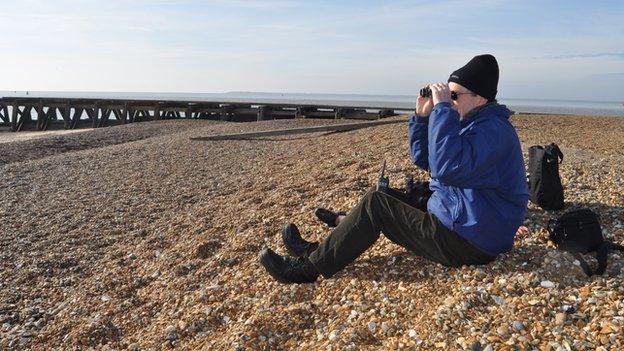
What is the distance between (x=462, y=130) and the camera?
13.0 feet

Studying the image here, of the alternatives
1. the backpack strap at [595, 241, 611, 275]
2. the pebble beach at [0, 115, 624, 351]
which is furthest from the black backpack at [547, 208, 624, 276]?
the pebble beach at [0, 115, 624, 351]

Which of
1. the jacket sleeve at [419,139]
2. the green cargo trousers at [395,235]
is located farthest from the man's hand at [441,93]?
the green cargo trousers at [395,235]

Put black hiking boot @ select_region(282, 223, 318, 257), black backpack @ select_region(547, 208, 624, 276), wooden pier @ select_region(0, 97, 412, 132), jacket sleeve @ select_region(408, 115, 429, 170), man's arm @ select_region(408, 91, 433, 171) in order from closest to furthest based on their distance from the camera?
black backpack @ select_region(547, 208, 624, 276)
man's arm @ select_region(408, 91, 433, 171)
jacket sleeve @ select_region(408, 115, 429, 170)
black hiking boot @ select_region(282, 223, 318, 257)
wooden pier @ select_region(0, 97, 412, 132)

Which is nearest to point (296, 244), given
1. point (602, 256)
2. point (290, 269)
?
point (290, 269)

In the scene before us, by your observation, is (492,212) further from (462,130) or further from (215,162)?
(215,162)

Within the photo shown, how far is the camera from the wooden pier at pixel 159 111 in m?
26.6

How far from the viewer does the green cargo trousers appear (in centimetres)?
412

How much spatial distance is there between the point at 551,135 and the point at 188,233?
9509mm

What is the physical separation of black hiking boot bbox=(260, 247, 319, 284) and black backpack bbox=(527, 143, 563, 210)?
2.64 metres

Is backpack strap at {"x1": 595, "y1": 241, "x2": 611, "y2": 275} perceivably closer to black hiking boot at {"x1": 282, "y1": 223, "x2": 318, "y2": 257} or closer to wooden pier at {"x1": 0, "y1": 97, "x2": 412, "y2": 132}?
black hiking boot at {"x1": 282, "y1": 223, "x2": 318, "y2": 257}

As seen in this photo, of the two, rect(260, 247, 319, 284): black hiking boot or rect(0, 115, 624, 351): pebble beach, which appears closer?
rect(0, 115, 624, 351): pebble beach

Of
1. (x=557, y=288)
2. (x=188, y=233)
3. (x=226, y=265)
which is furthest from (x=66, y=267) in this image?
(x=557, y=288)

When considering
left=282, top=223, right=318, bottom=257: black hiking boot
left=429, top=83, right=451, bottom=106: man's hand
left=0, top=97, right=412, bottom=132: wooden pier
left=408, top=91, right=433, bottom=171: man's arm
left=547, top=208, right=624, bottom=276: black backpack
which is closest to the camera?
left=429, top=83, right=451, bottom=106: man's hand

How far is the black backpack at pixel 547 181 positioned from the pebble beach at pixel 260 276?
16 centimetres
